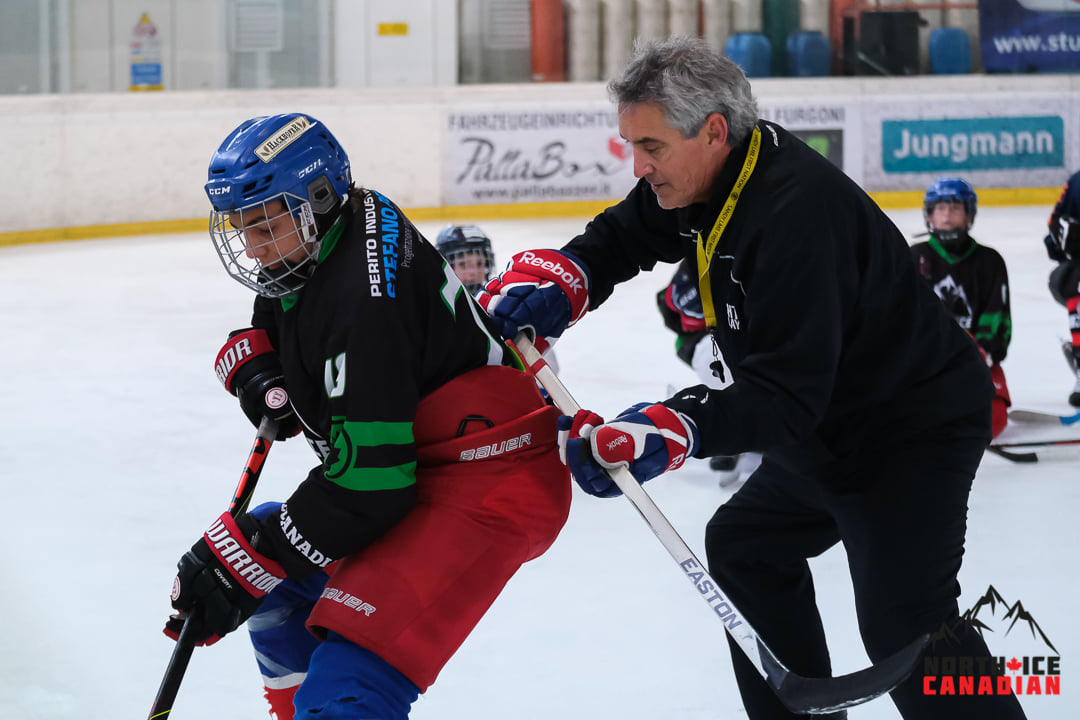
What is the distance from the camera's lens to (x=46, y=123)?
362 inches

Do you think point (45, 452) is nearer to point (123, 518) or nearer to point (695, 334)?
point (123, 518)

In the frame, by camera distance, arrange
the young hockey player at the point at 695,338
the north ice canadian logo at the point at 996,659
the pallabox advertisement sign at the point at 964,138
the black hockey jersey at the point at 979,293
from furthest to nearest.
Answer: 1. the pallabox advertisement sign at the point at 964,138
2. the black hockey jersey at the point at 979,293
3. the young hockey player at the point at 695,338
4. the north ice canadian logo at the point at 996,659

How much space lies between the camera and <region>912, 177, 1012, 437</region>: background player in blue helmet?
425cm

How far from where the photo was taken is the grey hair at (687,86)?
1599 millimetres

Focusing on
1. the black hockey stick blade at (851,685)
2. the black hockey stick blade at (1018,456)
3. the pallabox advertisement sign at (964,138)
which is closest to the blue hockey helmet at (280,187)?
the black hockey stick blade at (851,685)

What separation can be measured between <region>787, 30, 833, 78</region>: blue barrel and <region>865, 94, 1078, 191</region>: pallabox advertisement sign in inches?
34.7

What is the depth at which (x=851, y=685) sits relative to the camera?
5.37 feet

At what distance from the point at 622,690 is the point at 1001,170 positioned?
30.3ft

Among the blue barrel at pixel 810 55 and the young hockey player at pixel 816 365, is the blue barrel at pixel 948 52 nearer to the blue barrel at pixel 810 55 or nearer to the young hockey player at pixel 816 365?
the blue barrel at pixel 810 55

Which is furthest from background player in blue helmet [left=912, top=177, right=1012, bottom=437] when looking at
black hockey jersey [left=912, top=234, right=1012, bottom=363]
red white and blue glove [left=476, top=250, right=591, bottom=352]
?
red white and blue glove [left=476, top=250, right=591, bottom=352]

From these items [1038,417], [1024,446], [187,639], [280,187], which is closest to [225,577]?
[187,639]

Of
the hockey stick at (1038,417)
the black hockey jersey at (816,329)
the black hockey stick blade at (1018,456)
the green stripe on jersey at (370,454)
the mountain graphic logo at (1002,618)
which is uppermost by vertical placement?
the black hockey jersey at (816,329)

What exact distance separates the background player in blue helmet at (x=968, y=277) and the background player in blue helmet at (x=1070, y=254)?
1.38 feet

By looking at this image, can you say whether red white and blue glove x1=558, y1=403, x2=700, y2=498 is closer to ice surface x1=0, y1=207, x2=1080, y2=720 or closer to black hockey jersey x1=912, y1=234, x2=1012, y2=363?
ice surface x1=0, y1=207, x2=1080, y2=720
